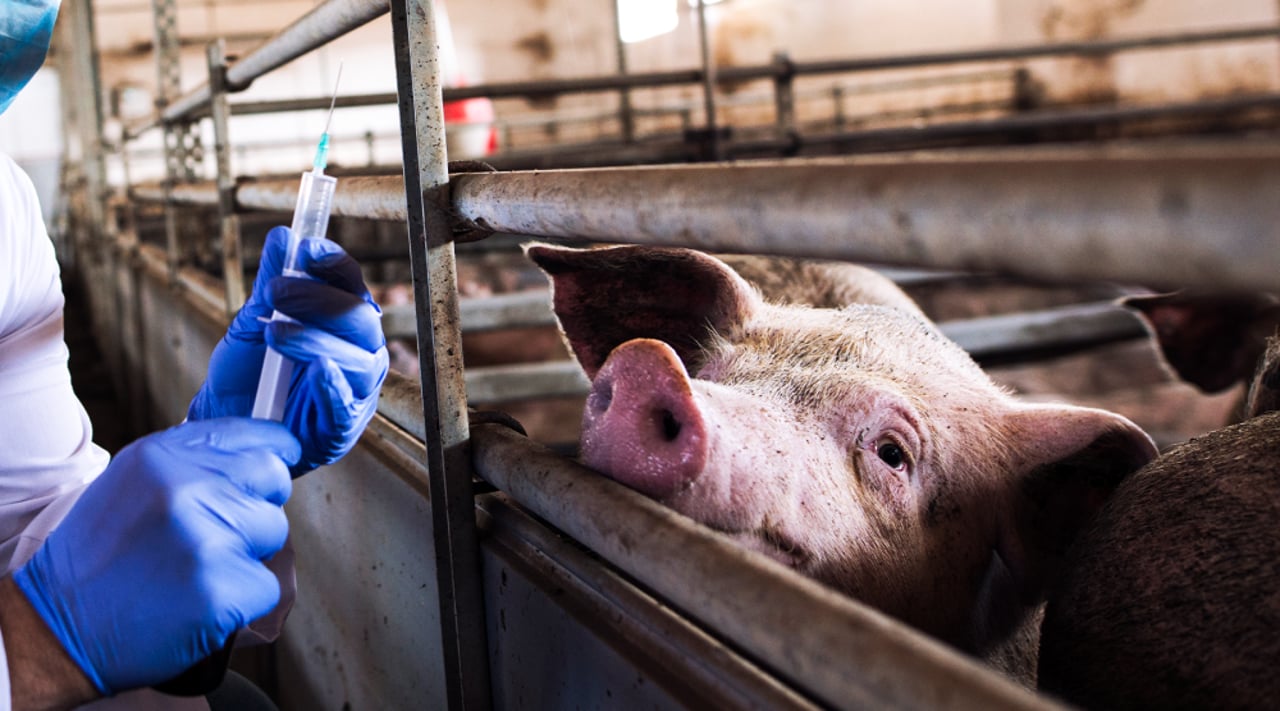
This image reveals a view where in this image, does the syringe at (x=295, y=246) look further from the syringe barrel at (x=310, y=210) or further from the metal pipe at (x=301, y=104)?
the metal pipe at (x=301, y=104)

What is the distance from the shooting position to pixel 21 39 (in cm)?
136

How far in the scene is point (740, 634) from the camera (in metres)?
0.89

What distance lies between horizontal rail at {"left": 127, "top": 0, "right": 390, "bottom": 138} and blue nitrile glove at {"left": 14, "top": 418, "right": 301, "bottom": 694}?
71 cm

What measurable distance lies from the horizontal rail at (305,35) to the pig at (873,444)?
452mm

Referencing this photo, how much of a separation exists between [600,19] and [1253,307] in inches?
693

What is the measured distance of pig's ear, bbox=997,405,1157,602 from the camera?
1753 millimetres

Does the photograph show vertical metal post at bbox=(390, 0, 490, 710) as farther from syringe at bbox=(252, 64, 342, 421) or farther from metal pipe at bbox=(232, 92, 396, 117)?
metal pipe at bbox=(232, 92, 396, 117)

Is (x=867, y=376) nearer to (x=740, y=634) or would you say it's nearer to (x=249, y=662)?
(x=740, y=634)

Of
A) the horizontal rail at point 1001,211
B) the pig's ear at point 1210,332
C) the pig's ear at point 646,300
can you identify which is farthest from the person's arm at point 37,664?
the pig's ear at point 1210,332

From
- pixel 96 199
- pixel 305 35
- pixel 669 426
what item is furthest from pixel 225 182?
pixel 96 199

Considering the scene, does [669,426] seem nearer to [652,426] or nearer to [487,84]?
[652,426]

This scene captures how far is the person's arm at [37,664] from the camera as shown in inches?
44.3

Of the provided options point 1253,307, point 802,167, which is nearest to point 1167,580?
point 802,167

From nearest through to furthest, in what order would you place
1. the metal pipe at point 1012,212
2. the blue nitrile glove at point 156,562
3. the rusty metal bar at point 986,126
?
the metal pipe at point 1012,212, the blue nitrile glove at point 156,562, the rusty metal bar at point 986,126
